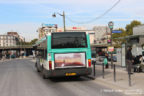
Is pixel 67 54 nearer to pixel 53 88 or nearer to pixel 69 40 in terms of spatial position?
pixel 69 40

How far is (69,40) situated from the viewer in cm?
1351

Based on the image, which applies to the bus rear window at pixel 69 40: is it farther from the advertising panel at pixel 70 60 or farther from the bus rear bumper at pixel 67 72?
the bus rear bumper at pixel 67 72

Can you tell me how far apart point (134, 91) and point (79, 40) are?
531 cm

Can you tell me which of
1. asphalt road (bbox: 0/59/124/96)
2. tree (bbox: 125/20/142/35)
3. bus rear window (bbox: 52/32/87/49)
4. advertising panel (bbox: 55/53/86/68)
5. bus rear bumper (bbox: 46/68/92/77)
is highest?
tree (bbox: 125/20/142/35)

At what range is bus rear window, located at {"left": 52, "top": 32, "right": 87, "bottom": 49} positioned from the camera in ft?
43.7

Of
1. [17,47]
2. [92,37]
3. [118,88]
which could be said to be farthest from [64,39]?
[92,37]

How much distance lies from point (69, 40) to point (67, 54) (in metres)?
0.85

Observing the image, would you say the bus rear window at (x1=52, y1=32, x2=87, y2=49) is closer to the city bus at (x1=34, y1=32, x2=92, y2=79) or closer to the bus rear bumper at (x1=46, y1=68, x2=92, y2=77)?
the city bus at (x1=34, y1=32, x2=92, y2=79)

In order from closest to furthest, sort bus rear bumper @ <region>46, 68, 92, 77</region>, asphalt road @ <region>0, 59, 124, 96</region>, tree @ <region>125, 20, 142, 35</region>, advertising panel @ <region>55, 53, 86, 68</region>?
asphalt road @ <region>0, 59, 124, 96</region>, bus rear bumper @ <region>46, 68, 92, 77</region>, advertising panel @ <region>55, 53, 86, 68</region>, tree @ <region>125, 20, 142, 35</region>

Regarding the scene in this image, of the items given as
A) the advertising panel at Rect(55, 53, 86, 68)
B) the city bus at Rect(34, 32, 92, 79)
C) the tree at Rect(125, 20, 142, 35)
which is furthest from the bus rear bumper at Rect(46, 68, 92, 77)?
the tree at Rect(125, 20, 142, 35)

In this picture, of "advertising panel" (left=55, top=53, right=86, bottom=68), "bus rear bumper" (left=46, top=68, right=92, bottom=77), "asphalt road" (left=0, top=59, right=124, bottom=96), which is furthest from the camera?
"advertising panel" (left=55, top=53, right=86, bottom=68)

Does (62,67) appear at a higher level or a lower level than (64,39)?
lower

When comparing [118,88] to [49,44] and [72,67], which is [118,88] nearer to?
[72,67]

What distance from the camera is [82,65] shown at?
13.4 metres
